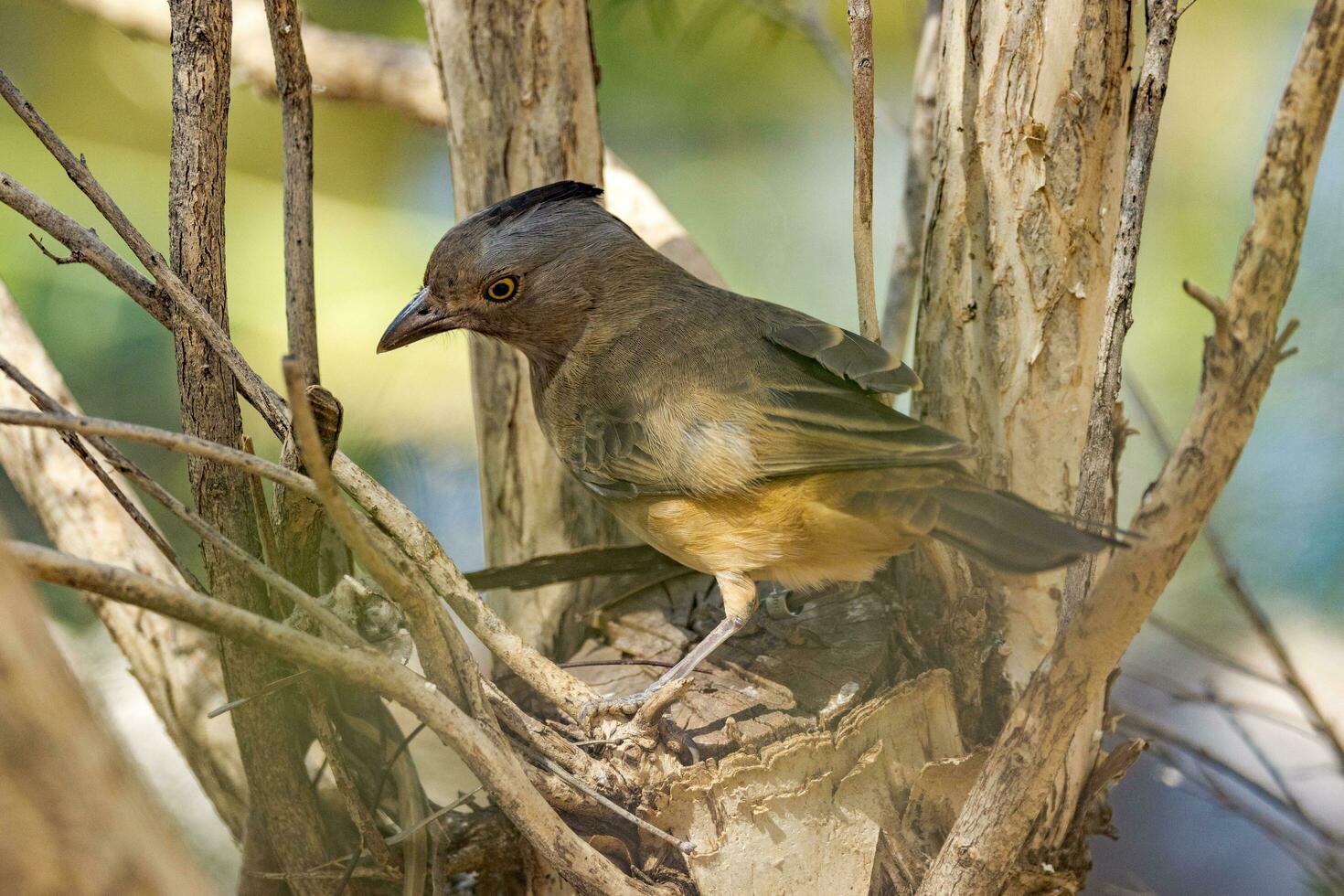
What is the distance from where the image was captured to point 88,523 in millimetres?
2859

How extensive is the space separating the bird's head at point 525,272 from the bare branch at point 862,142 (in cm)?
89

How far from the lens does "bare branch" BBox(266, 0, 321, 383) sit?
242 centimetres

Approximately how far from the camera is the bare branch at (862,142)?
220 centimetres

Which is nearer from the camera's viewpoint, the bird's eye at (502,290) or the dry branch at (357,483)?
the dry branch at (357,483)

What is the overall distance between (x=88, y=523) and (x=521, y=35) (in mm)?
1798

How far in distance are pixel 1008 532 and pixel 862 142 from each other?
901 millimetres

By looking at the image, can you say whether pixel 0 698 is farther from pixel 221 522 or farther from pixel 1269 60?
pixel 1269 60

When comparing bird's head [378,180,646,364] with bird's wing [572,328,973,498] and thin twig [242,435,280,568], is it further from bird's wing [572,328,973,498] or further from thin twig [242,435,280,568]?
thin twig [242,435,280,568]

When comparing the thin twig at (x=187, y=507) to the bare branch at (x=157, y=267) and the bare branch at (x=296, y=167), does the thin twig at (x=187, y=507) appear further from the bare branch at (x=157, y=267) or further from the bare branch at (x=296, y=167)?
the bare branch at (x=296, y=167)

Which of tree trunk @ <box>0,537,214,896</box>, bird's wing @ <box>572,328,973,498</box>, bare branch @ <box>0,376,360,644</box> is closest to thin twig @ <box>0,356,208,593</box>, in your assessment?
bare branch @ <box>0,376,360,644</box>

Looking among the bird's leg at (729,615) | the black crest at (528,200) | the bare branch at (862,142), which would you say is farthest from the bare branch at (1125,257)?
the black crest at (528,200)

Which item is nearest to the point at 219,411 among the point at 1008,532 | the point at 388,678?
the point at 388,678

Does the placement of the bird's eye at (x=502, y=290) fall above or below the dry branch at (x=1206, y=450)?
above

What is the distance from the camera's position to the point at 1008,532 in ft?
6.40
